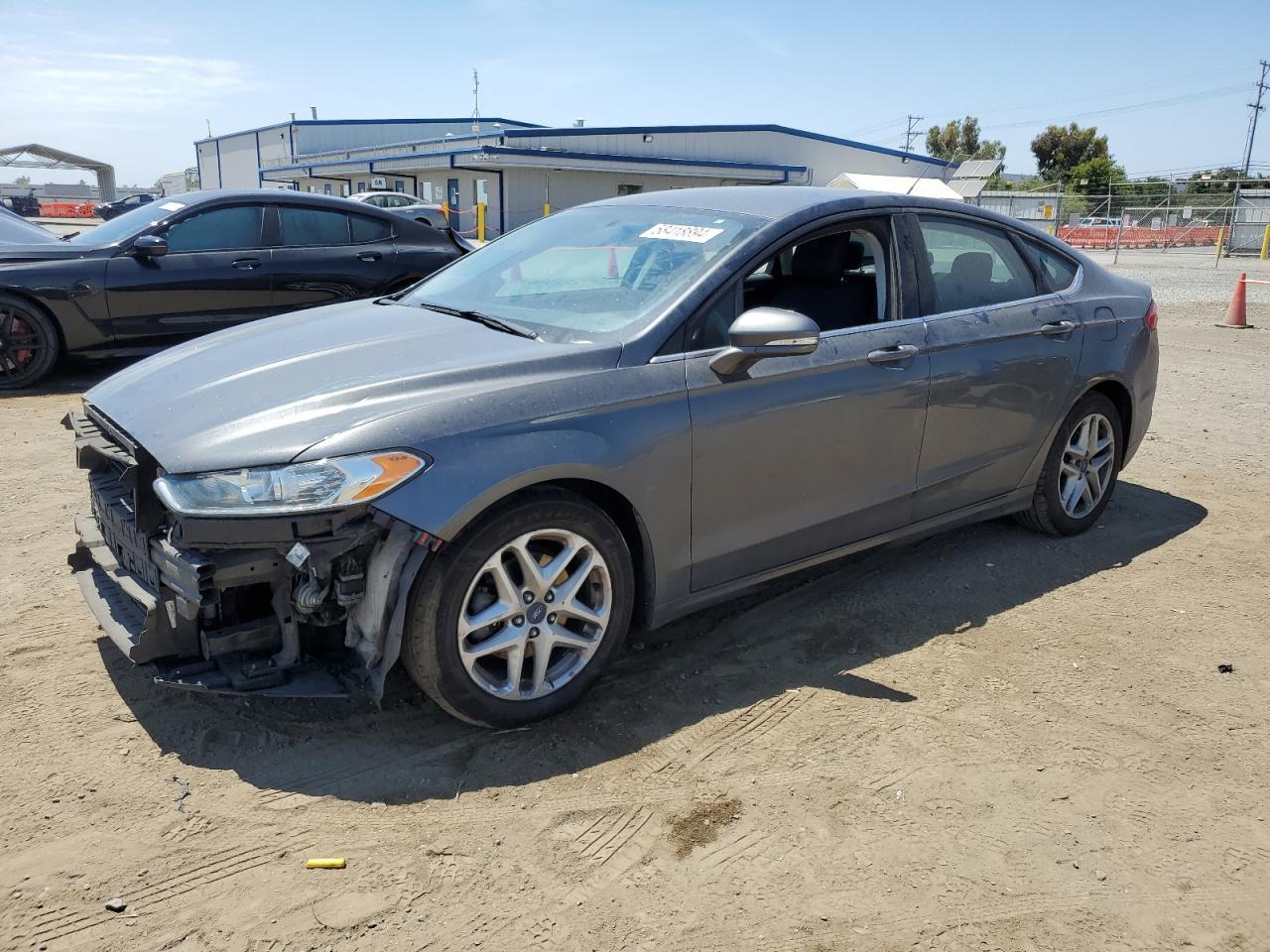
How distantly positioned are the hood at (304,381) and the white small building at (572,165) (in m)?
27.8

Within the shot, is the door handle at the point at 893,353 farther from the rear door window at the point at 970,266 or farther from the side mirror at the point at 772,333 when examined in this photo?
the side mirror at the point at 772,333

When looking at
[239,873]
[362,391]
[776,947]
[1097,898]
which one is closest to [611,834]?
[776,947]

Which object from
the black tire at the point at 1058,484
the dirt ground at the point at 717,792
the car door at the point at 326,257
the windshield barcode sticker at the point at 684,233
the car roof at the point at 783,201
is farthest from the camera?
the car door at the point at 326,257

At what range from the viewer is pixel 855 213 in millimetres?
3994

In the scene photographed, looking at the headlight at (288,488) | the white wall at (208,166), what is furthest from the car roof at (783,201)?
the white wall at (208,166)

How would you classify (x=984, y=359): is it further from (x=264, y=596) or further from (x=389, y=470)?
(x=264, y=596)

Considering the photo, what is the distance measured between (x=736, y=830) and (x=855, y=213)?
2.49m

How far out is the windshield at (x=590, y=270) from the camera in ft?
11.5

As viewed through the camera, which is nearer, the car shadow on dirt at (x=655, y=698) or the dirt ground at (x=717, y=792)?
the dirt ground at (x=717, y=792)

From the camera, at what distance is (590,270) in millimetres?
3896

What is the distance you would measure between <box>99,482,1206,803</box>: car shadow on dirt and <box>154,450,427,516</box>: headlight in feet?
2.73

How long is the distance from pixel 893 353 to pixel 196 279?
21.3 ft

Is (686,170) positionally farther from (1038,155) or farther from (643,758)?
(1038,155)

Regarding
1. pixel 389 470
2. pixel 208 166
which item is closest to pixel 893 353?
pixel 389 470
